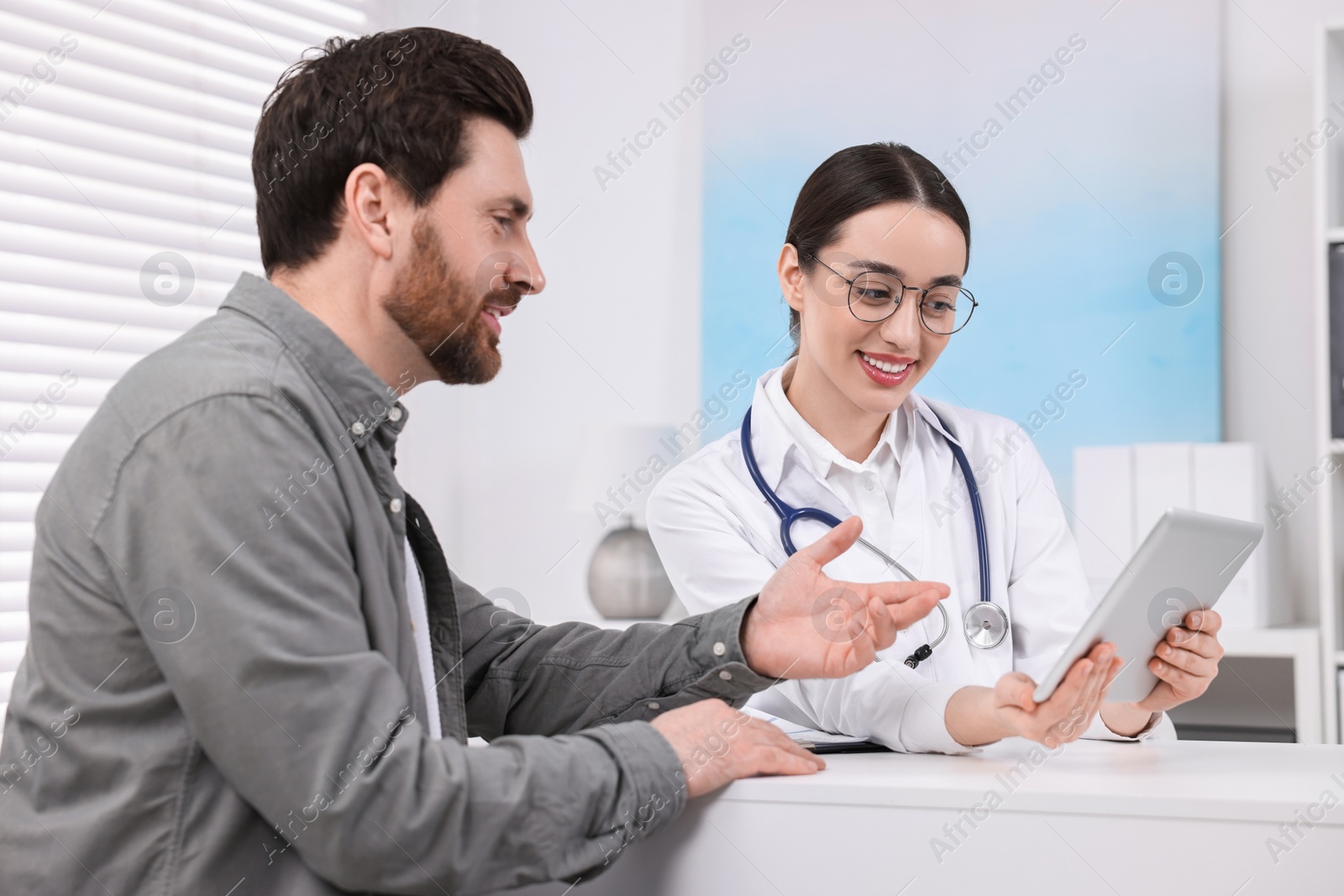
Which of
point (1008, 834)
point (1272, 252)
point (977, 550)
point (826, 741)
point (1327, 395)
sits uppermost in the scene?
point (1272, 252)

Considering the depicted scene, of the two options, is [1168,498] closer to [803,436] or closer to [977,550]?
[977,550]

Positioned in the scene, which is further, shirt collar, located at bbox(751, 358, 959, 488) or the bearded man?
shirt collar, located at bbox(751, 358, 959, 488)

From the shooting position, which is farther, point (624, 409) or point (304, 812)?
point (624, 409)

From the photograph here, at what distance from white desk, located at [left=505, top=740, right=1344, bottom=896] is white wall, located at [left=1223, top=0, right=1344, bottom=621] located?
69.8 inches

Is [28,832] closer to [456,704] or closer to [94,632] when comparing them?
[94,632]

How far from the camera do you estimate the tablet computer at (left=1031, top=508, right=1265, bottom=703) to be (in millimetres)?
1100

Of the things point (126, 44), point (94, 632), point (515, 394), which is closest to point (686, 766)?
point (94, 632)

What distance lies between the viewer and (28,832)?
956mm

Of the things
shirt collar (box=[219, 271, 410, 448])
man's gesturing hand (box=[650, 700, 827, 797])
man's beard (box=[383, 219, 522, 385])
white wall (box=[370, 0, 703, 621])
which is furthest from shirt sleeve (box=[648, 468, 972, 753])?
white wall (box=[370, 0, 703, 621])

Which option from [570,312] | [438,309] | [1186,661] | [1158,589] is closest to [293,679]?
[438,309]

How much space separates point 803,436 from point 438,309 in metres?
0.73

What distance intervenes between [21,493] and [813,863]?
71.1 inches

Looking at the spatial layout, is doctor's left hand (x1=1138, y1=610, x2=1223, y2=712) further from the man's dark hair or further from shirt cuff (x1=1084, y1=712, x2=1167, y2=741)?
the man's dark hair

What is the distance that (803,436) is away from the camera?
70.4 inches
